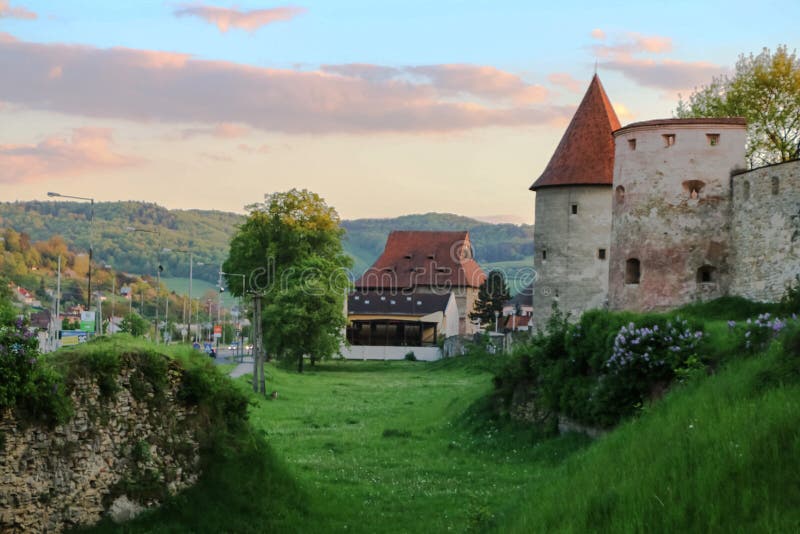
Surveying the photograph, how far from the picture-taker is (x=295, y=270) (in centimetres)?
6531

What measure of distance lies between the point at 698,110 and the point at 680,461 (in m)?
48.1

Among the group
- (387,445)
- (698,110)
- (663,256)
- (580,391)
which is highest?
(698,110)

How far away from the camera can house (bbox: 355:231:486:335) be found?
106 metres

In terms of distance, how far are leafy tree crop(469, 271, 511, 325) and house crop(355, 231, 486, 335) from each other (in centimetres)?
66

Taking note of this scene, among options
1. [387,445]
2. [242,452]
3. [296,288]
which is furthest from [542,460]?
[296,288]

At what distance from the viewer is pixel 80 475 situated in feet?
42.7

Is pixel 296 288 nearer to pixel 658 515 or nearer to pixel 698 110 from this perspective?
pixel 698 110

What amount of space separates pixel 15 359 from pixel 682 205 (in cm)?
2958

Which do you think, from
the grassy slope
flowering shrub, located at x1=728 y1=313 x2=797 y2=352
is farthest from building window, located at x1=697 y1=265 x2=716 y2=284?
the grassy slope

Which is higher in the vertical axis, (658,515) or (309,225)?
(309,225)

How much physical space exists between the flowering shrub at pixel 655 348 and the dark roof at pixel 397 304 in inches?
2969

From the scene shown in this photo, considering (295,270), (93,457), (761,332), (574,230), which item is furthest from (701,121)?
(295,270)

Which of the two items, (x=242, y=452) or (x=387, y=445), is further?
(x=387, y=445)

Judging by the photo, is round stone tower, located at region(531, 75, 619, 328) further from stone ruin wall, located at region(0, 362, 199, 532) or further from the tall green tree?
stone ruin wall, located at region(0, 362, 199, 532)
